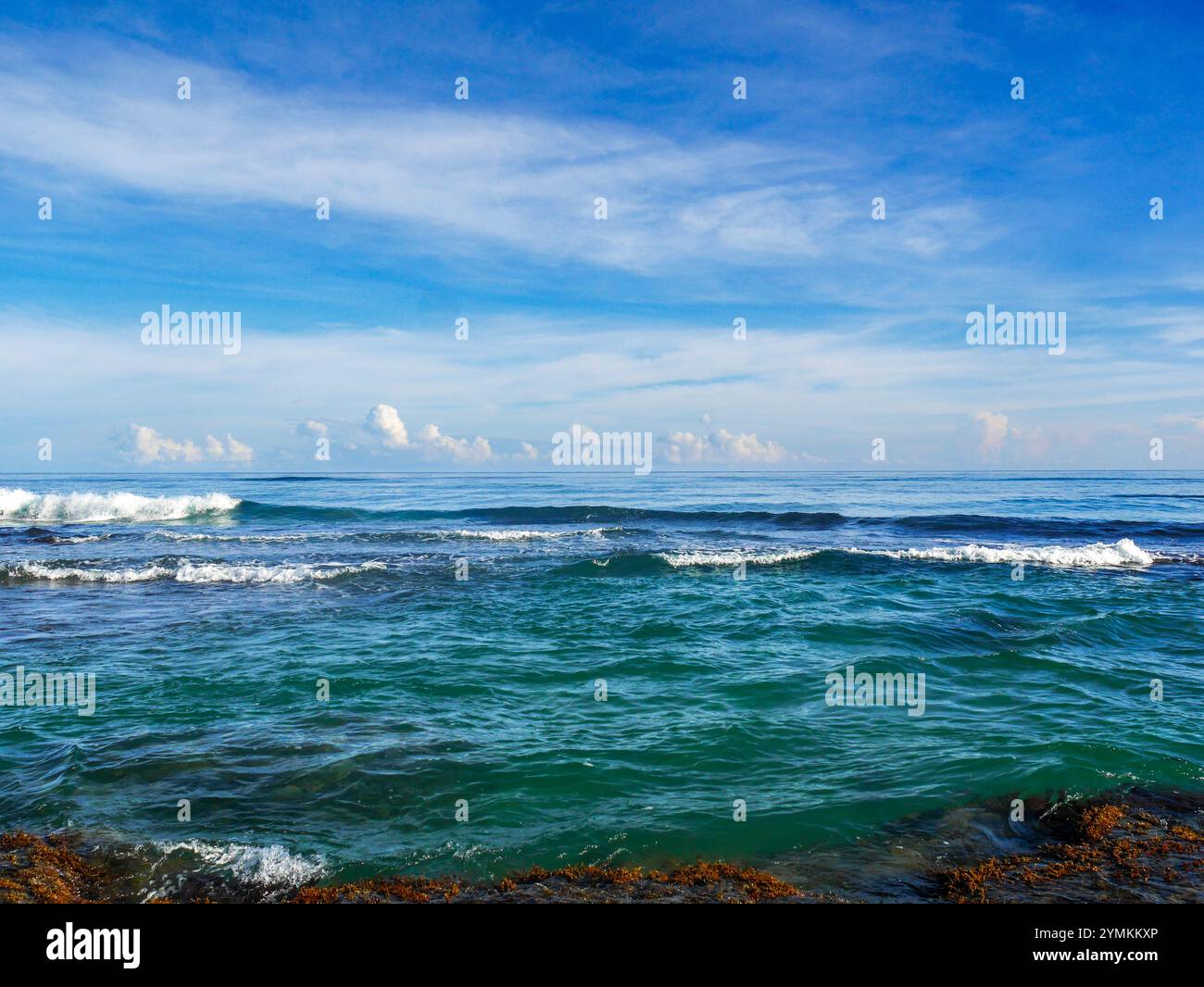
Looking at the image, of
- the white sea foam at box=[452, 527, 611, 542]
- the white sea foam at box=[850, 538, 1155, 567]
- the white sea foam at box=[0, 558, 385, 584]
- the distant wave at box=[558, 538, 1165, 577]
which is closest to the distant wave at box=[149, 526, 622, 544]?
the white sea foam at box=[452, 527, 611, 542]

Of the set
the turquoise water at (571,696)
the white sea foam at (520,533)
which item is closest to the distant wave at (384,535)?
the white sea foam at (520,533)

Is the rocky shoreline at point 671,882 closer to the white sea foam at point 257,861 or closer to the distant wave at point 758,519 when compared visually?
the white sea foam at point 257,861

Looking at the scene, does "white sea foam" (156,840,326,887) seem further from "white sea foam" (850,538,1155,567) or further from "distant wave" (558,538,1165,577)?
"white sea foam" (850,538,1155,567)

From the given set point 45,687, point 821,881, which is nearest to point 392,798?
point 821,881

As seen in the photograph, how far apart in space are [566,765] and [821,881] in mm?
3278

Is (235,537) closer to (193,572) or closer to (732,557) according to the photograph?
(193,572)

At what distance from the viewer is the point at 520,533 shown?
3269 cm

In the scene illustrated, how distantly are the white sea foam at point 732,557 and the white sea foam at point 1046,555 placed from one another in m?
2.35

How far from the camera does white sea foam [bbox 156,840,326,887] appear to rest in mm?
6133

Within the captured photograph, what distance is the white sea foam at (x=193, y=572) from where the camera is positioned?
21328 mm

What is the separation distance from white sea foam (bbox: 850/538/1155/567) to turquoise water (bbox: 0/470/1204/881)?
5.7 inches

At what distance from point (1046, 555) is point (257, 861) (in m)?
25.7

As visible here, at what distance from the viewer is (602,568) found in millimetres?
22391
